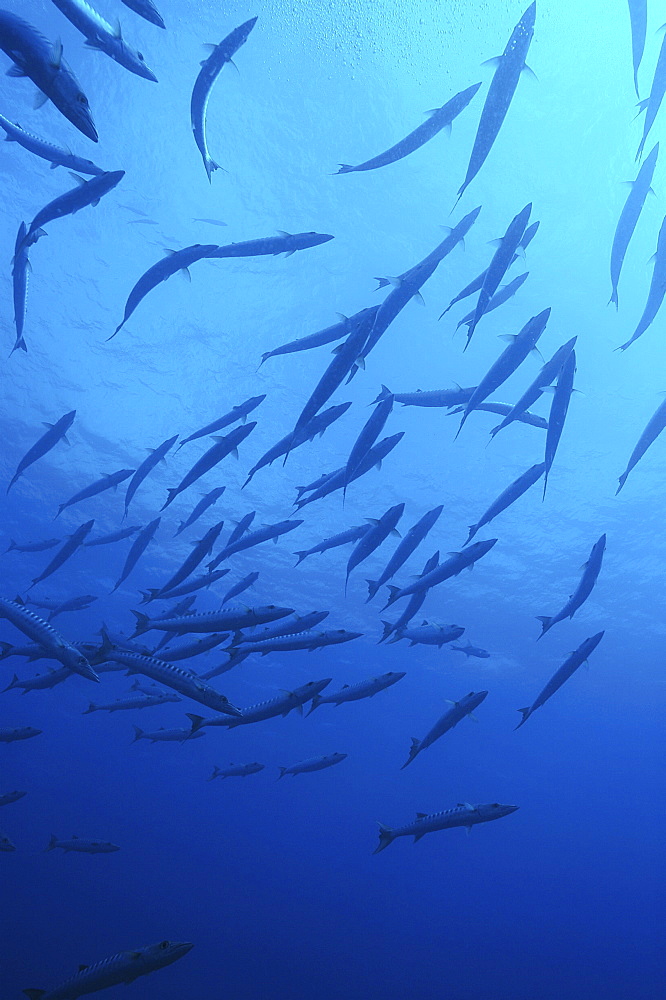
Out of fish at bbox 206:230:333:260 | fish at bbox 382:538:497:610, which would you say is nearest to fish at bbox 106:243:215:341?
fish at bbox 206:230:333:260

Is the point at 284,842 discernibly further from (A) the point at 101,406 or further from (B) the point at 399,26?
(B) the point at 399,26

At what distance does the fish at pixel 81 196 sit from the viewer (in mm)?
3711

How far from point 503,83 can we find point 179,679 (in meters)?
4.73

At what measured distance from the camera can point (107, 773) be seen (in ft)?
157

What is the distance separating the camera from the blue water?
38.7 ft

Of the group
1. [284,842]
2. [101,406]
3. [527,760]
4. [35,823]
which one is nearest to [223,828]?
[284,842]

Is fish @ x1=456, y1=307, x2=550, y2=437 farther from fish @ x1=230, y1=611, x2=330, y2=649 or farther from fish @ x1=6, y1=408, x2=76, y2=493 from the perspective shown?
fish @ x1=6, y1=408, x2=76, y2=493

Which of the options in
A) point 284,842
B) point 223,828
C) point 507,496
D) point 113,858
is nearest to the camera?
point 507,496

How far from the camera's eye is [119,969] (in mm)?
5020

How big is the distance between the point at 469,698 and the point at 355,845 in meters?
63.7

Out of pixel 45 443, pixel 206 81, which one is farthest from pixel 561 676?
pixel 45 443

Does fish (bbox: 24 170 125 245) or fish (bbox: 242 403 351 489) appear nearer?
fish (bbox: 24 170 125 245)

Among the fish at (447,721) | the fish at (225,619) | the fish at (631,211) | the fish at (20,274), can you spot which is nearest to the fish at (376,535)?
the fish at (225,619)

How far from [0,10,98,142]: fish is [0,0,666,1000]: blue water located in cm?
510
